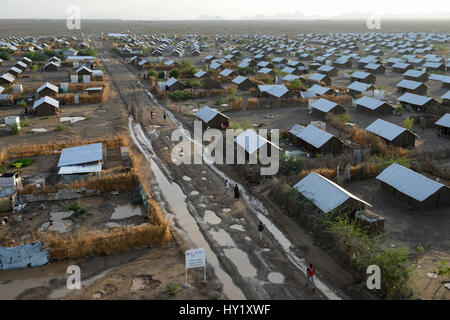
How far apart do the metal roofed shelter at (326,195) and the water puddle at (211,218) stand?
403 centimetres

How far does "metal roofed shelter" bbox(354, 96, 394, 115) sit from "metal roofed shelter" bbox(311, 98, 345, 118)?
281cm

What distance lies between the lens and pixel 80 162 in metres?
21.3

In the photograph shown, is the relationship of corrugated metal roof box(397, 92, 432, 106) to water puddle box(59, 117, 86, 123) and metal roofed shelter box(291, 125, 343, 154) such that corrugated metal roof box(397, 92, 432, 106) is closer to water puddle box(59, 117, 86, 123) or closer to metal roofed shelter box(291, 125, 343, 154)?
A: metal roofed shelter box(291, 125, 343, 154)

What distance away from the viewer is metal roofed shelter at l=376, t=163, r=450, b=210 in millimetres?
17766

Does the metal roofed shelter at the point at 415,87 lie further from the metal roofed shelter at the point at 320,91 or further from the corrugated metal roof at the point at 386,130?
the corrugated metal roof at the point at 386,130

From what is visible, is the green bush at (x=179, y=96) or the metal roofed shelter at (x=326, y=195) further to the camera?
the green bush at (x=179, y=96)

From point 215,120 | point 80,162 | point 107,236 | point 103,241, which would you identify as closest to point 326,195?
point 107,236

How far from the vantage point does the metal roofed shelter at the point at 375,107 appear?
1353 inches

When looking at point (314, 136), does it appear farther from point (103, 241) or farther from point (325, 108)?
point (103, 241)

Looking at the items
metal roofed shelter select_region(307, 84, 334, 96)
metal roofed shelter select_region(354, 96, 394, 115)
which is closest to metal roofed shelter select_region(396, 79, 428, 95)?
metal roofed shelter select_region(307, 84, 334, 96)

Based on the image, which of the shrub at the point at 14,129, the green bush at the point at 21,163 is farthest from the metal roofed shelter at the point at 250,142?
the shrub at the point at 14,129

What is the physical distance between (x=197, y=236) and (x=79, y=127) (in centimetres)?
1872
